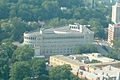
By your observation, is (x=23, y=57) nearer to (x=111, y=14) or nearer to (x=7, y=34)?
(x=7, y=34)

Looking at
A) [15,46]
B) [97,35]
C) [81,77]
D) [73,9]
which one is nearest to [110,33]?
[97,35]

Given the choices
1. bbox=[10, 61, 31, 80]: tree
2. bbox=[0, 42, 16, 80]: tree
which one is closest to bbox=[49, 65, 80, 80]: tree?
bbox=[10, 61, 31, 80]: tree

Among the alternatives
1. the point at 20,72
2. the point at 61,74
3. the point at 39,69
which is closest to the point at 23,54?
the point at 39,69

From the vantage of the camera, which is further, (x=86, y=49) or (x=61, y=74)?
(x=86, y=49)

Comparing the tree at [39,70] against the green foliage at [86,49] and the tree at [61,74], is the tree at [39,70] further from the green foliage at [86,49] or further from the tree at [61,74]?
the green foliage at [86,49]

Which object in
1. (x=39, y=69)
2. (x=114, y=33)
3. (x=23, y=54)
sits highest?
(x=39, y=69)

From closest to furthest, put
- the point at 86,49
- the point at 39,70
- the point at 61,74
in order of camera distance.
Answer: the point at 61,74 → the point at 39,70 → the point at 86,49

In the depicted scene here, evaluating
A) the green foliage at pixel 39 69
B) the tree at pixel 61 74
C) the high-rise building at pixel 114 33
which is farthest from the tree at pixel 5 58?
the high-rise building at pixel 114 33

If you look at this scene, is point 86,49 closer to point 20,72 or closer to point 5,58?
point 5,58
